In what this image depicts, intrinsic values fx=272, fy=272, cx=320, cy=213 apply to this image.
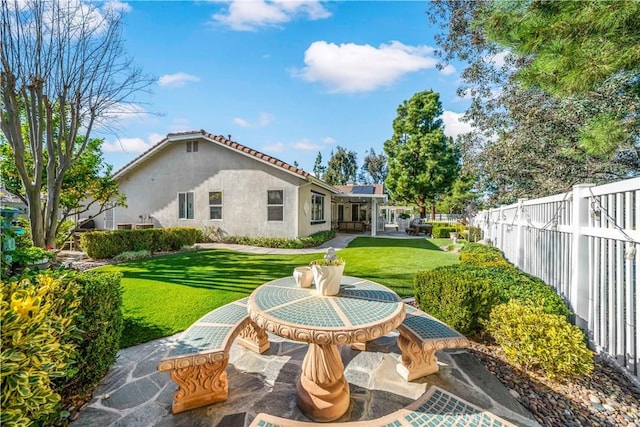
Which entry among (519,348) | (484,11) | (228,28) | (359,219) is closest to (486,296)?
(519,348)

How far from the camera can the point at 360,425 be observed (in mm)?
1790

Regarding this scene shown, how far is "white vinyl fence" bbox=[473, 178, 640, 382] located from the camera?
2.57 m

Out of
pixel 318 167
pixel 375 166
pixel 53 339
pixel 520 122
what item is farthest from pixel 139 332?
pixel 318 167

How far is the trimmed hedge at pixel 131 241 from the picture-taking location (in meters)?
9.33

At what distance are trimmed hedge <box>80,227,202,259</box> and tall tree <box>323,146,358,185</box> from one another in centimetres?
3919

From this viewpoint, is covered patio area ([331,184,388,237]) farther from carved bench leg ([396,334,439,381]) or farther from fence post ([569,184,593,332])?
carved bench leg ([396,334,439,381])

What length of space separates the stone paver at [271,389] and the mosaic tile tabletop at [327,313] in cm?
87

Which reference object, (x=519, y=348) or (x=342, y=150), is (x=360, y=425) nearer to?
(x=519, y=348)

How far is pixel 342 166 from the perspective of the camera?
5050cm

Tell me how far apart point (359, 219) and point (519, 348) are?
2110 cm

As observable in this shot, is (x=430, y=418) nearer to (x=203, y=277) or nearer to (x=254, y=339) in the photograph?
(x=254, y=339)

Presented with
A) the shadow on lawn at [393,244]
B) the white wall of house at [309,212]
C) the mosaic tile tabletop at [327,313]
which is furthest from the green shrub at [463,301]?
the white wall of house at [309,212]

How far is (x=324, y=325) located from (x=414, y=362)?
1.37m

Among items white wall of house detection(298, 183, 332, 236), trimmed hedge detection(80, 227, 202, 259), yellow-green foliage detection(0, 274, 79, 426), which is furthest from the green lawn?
white wall of house detection(298, 183, 332, 236)
